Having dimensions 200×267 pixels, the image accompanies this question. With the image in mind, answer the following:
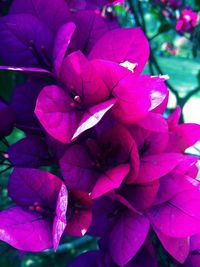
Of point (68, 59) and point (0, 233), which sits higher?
point (68, 59)

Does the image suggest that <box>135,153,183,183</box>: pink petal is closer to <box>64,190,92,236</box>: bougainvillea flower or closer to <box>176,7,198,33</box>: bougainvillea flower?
<box>64,190,92,236</box>: bougainvillea flower

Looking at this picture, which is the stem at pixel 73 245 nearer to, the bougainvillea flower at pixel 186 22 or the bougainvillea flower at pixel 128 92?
the bougainvillea flower at pixel 128 92

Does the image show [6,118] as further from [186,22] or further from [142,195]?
[186,22]

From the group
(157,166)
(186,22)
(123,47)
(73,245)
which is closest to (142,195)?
(157,166)

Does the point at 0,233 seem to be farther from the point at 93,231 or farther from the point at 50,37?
the point at 50,37

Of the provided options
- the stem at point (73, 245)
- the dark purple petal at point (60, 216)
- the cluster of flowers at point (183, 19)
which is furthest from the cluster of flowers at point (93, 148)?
the cluster of flowers at point (183, 19)

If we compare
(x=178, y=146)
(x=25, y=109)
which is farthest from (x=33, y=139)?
(x=178, y=146)

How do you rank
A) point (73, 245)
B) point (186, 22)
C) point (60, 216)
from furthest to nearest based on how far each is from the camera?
1. point (186, 22)
2. point (73, 245)
3. point (60, 216)
